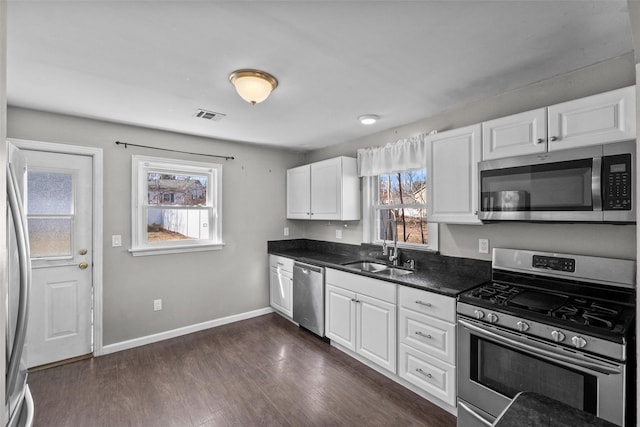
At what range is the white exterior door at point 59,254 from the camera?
2.76m

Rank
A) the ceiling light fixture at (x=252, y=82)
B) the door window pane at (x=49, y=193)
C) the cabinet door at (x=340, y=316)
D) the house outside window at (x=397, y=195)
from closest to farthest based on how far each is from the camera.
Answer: the ceiling light fixture at (x=252, y=82) < the door window pane at (x=49, y=193) < the cabinet door at (x=340, y=316) < the house outside window at (x=397, y=195)

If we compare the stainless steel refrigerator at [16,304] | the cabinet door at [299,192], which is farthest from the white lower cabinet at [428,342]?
the stainless steel refrigerator at [16,304]

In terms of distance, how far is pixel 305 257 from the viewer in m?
3.63

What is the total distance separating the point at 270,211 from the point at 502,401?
10.8 feet

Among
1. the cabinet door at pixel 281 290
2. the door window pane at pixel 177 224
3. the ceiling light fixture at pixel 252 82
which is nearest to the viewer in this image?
the ceiling light fixture at pixel 252 82

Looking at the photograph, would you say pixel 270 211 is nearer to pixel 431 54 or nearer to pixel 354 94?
pixel 354 94

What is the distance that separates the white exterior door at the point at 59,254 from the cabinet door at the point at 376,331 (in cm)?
269

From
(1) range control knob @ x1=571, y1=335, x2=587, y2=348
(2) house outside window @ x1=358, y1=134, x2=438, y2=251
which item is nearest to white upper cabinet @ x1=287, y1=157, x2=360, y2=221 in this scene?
(2) house outside window @ x1=358, y1=134, x2=438, y2=251

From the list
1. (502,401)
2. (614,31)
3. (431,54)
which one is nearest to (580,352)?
(502,401)

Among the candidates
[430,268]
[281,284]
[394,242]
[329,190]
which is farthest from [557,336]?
[281,284]

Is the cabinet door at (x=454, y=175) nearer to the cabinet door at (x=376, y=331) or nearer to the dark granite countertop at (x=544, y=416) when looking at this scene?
Result: the cabinet door at (x=376, y=331)

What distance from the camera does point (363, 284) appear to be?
2760 mm

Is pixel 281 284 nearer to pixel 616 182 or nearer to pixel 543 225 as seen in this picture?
pixel 543 225

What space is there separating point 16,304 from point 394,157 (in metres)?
2.97
